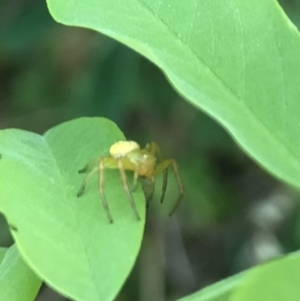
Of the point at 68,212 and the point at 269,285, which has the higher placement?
the point at 269,285

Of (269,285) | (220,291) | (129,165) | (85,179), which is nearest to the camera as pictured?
(269,285)

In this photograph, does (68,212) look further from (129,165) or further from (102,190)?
(129,165)

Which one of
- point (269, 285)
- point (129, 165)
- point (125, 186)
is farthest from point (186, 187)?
point (269, 285)

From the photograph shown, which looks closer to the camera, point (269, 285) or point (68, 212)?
point (269, 285)

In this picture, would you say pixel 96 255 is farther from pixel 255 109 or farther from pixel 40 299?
pixel 40 299

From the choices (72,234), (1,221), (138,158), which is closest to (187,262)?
(1,221)

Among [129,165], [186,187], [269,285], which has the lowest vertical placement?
[186,187]

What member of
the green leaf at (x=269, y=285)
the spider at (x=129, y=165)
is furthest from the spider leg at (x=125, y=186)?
the green leaf at (x=269, y=285)
